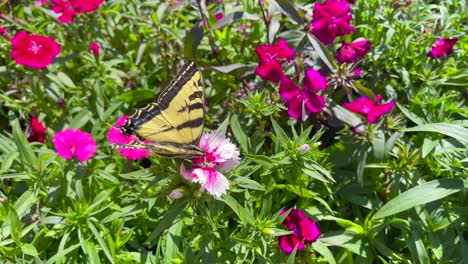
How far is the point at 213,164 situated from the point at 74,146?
0.86 meters

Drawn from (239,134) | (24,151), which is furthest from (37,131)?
(239,134)

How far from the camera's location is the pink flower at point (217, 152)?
171 centimetres

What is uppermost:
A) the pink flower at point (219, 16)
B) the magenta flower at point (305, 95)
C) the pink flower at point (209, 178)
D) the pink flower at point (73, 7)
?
the pink flower at point (73, 7)

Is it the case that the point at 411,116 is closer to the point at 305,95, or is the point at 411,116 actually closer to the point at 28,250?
the point at 305,95

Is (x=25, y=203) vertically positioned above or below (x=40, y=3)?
below

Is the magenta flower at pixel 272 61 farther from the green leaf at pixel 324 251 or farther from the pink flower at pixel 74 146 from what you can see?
the pink flower at pixel 74 146

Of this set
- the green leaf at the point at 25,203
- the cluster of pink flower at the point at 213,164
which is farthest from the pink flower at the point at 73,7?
the cluster of pink flower at the point at 213,164

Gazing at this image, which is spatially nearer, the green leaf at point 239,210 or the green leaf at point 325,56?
the green leaf at point 239,210

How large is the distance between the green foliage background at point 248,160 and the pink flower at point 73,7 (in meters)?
0.26

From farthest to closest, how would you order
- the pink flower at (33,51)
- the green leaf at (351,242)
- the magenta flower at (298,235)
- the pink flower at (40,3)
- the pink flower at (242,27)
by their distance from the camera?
1. the pink flower at (242,27)
2. the pink flower at (40,3)
3. the pink flower at (33,51)
4. the green leaf at (351,242)
5. the magenta flower at (298,235)

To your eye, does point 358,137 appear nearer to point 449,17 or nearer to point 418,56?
point 418,56

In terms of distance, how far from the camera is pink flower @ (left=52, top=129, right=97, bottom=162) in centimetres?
226

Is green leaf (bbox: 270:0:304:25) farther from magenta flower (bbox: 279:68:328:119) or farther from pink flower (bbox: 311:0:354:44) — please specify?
magenta flower (bbox: 279:68:328:119)

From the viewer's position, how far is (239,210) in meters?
1.81
